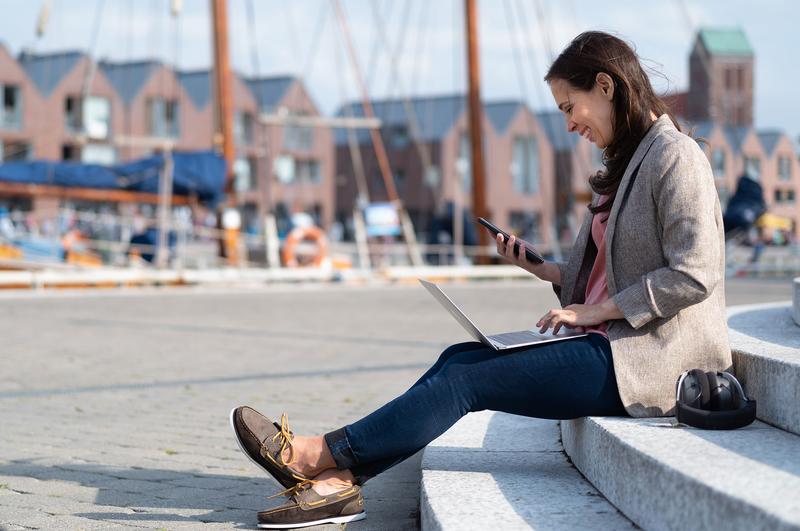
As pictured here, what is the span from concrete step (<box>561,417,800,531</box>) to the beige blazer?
0.51ft

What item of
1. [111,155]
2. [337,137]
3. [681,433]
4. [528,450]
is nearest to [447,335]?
[528,450]

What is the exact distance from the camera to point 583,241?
379 cm

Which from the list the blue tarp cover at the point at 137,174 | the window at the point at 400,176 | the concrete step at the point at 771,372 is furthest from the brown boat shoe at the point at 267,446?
the window at the point at 400,176

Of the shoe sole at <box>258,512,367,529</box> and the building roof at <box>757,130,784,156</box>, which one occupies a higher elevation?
the shoe sole at <box>258,512,367,529</box>

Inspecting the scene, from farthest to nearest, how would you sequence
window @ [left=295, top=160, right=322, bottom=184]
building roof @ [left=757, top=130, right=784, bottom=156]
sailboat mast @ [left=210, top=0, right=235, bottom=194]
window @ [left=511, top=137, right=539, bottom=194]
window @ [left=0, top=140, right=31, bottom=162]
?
building roof @ [left=757, top=130, right=784, bottom=156], window @ [left=511, top=137, right=539, bottom=194], window @ [left=295, top=160, right=322, bottom=184], window @ [left=0, top=140, right=31, bottom=162], sailboat mast @ [left=210, top=0, right=235, bottom=194]

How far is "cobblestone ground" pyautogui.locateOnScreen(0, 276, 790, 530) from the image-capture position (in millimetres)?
3896

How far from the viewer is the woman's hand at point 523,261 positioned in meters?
3.79

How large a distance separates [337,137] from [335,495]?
74.6 m

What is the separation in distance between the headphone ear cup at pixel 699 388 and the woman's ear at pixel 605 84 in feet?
2.76

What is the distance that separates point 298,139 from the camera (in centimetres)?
6850

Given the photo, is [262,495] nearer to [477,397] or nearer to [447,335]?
[477,397]

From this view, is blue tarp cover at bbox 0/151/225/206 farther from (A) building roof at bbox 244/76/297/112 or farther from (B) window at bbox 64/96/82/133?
(A) building roof at bbox 244/76/297/112

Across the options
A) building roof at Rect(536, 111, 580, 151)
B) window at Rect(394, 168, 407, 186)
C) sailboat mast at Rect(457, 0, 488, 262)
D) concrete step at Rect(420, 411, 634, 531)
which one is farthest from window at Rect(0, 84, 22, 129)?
concrete step at Rect(420, 411, 634, 531)

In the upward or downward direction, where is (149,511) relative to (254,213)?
upward
